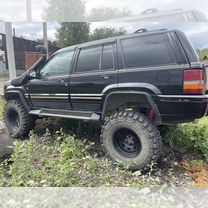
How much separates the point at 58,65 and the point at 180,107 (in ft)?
7.84

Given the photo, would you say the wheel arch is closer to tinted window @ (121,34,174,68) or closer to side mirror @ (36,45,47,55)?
side mirror @ (36,45,47,55)

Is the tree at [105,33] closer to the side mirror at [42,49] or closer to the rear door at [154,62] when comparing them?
the side mirror at [42,49]

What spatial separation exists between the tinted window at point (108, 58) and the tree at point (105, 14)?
1.22 metres

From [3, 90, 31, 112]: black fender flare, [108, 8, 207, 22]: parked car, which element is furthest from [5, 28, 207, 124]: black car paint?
[108, 8, 207, 22]: parked car

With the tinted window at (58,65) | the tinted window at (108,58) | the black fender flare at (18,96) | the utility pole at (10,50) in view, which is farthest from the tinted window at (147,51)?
the utility pole at (10,50)

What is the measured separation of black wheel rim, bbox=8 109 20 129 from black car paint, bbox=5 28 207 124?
1.07 m

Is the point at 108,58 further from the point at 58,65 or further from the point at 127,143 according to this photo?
the point at 127,143

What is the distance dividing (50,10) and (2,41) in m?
1.74

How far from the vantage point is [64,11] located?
4902mm

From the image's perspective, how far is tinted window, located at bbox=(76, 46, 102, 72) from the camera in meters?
4.05

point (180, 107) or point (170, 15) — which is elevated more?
point (170, 15)

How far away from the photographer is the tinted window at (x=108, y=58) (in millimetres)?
3826

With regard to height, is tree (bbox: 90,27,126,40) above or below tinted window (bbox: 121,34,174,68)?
above

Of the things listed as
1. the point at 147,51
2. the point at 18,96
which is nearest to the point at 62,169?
the point at 147,51
